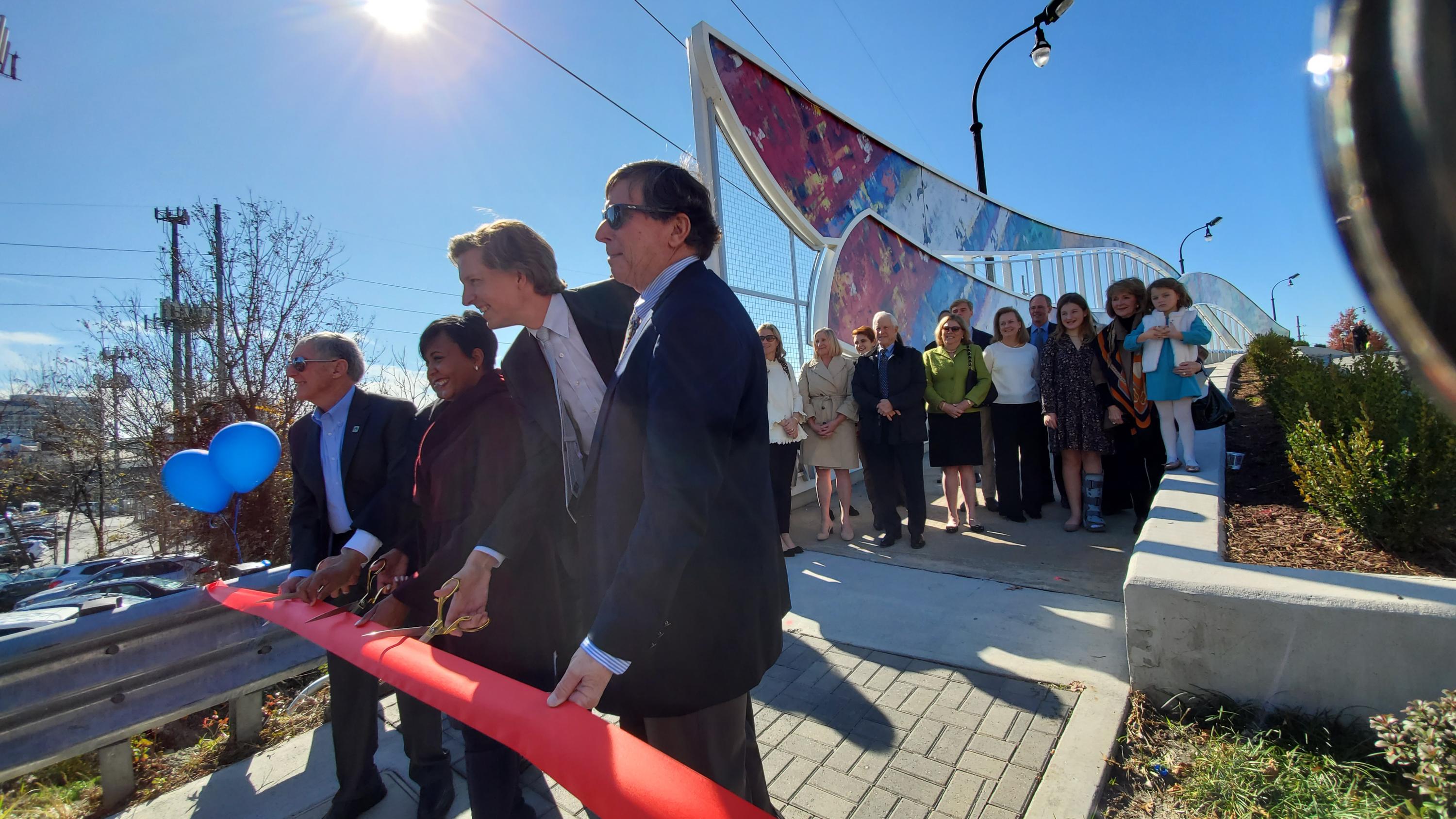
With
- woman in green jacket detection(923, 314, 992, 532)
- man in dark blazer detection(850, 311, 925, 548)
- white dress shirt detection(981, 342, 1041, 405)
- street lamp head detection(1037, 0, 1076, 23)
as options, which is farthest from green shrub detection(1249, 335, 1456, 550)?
street lamp head detection(1037, 0, 1076, 23)

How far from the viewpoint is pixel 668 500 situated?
120 centimetres

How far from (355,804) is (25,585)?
909 inches

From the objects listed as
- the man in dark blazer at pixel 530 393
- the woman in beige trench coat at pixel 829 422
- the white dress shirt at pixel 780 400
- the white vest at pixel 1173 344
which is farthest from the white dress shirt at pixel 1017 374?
the man in dark blazer at pixel 530 393

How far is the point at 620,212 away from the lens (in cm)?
151

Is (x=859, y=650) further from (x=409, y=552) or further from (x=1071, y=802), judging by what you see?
(x=409, y=552)

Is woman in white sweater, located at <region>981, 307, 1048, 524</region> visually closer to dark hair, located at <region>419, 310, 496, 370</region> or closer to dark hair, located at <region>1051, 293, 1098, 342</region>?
dark hair, located at <region>1051, 293, 1098, 342</region>

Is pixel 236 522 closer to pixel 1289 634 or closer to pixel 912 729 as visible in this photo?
pixel 912 729

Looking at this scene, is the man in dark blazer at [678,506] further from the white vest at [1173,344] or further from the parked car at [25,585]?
the parked car at [25,585]

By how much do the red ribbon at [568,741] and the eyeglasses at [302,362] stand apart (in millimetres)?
1405

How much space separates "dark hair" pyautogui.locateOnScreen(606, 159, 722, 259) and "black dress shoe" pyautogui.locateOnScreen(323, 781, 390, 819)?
7.55ft

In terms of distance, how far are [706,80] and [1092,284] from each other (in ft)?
82.7

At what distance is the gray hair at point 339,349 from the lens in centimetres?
261

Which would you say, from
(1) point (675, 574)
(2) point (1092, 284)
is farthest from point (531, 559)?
(2) point (1092, 284)

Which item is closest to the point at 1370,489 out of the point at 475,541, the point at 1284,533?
the point at 1284,533
